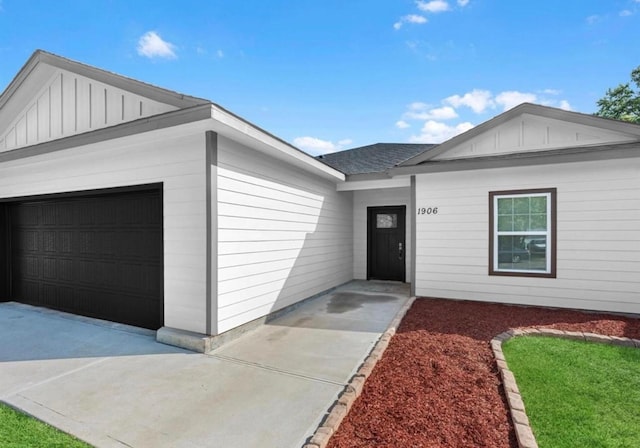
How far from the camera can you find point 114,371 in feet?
11.4

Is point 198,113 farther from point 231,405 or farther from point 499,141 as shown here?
point 499,141

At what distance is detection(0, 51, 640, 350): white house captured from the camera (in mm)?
4305

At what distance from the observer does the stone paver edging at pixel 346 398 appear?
2.25 meters

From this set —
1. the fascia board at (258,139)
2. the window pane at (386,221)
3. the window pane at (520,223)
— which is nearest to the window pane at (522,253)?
the window pane at (520,223)

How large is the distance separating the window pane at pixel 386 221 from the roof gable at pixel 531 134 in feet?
8.69

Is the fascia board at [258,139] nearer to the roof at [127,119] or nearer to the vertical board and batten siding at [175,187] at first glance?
the roof at [127,119]

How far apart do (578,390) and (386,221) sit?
21.0ft

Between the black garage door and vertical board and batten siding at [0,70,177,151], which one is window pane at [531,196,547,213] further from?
the black garage door

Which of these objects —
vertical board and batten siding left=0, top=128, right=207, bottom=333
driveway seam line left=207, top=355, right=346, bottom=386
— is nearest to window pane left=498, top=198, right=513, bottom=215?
driveway seam line left=207, top=355, right=346, bottom=386

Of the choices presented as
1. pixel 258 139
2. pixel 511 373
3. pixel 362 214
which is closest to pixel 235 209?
pixel 258 139

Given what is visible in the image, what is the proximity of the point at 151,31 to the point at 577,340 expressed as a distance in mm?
10285

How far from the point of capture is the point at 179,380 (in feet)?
10.7

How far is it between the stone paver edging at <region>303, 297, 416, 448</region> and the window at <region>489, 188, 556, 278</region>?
127 inches

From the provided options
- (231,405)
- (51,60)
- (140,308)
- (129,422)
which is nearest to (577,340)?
(231,405)
